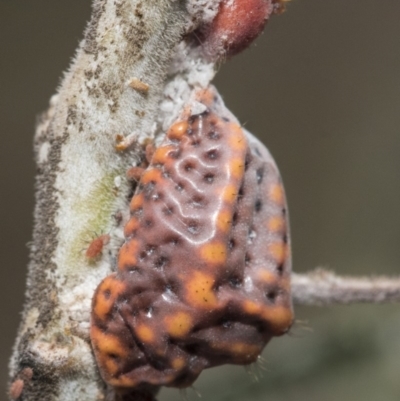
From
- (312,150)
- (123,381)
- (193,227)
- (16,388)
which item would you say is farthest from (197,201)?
(312,150)

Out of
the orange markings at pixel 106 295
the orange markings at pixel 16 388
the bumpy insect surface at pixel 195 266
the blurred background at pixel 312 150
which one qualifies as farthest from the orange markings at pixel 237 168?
the blurred background at pixel 312 150

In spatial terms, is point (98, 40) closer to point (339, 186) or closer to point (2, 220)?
point (2, 220)

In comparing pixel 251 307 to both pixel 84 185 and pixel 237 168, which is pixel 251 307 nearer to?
pixel 237 168

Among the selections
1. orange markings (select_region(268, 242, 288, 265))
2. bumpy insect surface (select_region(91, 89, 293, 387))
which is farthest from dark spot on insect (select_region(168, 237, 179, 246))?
orange markings (select_region(268, 242, 288, 265))

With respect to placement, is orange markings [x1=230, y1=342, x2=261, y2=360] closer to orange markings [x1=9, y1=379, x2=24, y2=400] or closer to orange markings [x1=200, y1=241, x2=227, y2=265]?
orange markings [x1=200, y1=241, x2=227, y2=265]

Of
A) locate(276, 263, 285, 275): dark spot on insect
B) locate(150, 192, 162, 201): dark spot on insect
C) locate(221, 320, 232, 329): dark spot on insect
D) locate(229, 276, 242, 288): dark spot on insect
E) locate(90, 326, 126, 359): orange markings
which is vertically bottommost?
locate(90, 326, 126, 359): orange markings

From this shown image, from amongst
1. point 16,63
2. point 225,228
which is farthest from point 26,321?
point 16,63
